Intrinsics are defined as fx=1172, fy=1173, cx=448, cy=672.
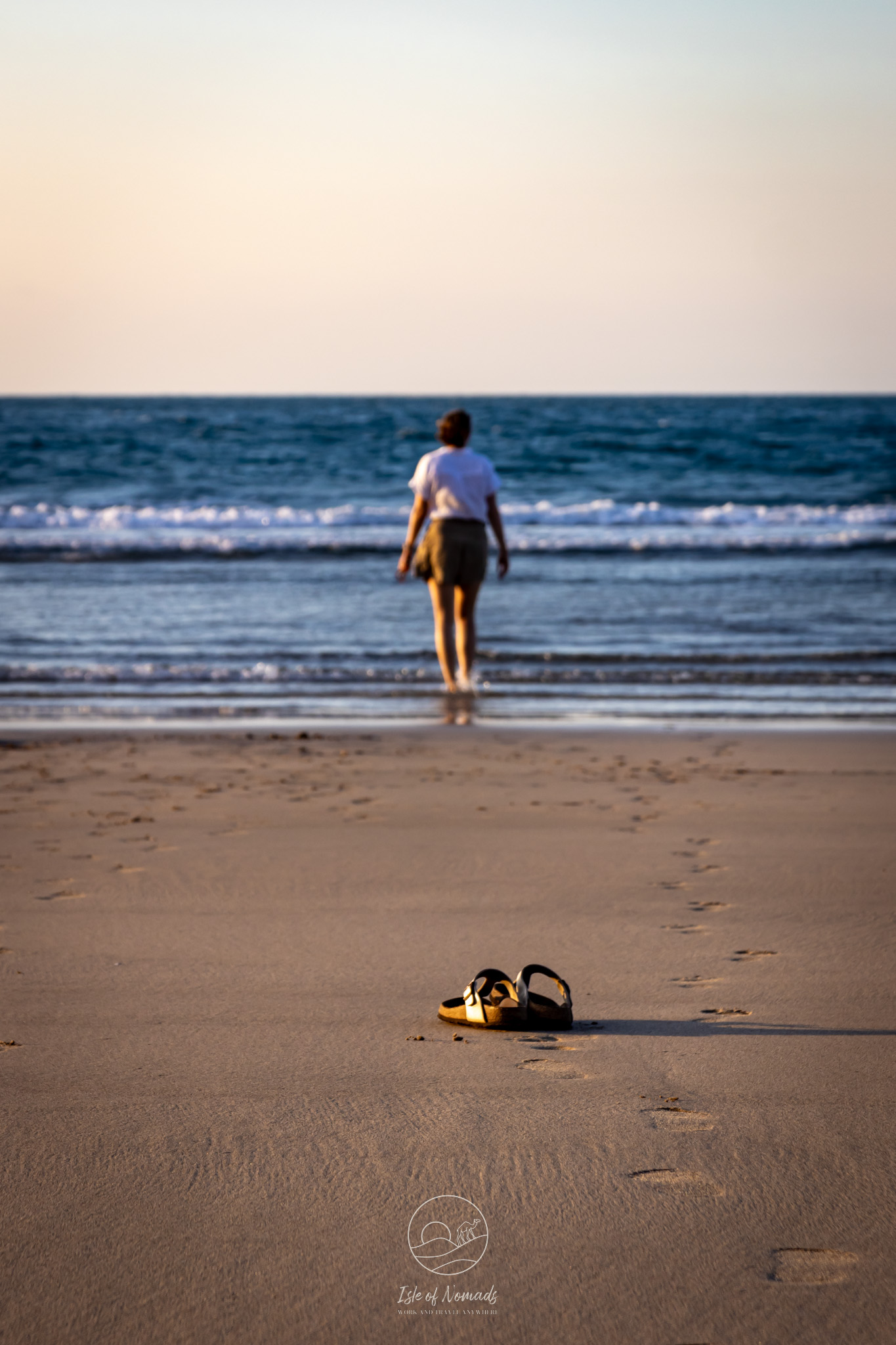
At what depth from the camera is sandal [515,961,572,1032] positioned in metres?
2.47

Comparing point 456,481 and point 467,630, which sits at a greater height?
point 456,481

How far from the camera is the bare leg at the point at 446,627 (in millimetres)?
7762

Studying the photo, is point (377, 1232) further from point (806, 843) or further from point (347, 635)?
point (347, 635)

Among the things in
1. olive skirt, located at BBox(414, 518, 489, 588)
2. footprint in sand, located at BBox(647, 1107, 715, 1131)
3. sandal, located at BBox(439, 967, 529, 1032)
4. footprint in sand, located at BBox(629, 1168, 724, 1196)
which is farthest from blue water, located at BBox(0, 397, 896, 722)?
footprint in sand, located at BBox(629, 1168, 724, 1196)

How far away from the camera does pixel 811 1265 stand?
165 cm

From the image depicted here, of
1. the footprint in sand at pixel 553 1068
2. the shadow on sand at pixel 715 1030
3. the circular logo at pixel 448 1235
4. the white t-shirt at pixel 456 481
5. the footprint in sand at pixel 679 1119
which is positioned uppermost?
the white t-shirt at pixel 456 481

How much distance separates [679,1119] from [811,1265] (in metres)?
0.43

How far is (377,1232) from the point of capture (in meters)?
1.75

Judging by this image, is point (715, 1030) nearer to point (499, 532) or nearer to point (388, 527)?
point (499, 532)

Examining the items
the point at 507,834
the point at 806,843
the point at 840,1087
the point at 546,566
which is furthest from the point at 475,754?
the point at 546,566

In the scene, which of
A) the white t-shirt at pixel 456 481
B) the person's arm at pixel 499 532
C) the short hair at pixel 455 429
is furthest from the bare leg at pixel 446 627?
the short hair at pixel 455 429

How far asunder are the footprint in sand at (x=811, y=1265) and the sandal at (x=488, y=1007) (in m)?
0.87

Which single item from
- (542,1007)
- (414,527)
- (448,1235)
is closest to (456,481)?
(414,527)

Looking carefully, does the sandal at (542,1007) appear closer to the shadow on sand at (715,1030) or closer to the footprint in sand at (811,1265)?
the shadow on sand at (715,1030)
